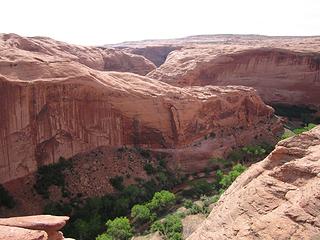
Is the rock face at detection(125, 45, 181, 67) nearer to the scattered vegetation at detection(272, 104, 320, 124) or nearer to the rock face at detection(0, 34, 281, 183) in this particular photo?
the scattered vegetation at detection(272, 104, 320, 124)

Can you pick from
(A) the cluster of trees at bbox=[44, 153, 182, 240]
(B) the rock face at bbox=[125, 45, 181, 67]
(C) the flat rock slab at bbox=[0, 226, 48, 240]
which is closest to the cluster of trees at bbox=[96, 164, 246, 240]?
(A) the cluster of trees at bbox=[44, 153, 182, 240]

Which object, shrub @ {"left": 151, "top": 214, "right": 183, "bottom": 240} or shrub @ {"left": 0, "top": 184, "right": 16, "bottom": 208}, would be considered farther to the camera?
shrub @ {"left": 0, "top": 184, "right": 16, "bottom": 208}

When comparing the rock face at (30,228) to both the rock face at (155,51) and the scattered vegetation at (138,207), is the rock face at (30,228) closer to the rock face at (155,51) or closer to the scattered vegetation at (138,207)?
the scattered vegetation at (138,207)

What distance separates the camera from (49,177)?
29.1 m

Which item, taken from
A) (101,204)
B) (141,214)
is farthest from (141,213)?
(101,204)

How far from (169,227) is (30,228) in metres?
14.5

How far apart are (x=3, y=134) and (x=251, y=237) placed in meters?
21.4

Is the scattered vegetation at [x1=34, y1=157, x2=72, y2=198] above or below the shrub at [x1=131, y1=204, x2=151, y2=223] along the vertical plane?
above

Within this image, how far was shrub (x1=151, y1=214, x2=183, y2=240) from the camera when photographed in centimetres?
2463

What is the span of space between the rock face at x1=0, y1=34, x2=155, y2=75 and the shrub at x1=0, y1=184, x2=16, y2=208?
83.6 feet

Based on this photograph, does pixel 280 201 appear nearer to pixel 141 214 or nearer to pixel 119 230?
pixel 119 230

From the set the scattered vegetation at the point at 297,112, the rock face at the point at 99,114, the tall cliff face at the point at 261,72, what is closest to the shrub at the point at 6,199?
the rock face at the point at 99,114

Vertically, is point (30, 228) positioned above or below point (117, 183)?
above

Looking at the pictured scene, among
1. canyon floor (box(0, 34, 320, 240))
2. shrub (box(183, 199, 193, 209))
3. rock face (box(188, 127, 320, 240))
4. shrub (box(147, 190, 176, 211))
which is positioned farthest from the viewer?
shrub (box(183, 199, 193, 209))
